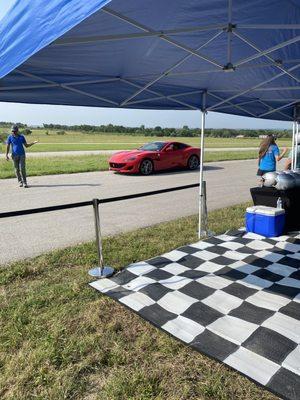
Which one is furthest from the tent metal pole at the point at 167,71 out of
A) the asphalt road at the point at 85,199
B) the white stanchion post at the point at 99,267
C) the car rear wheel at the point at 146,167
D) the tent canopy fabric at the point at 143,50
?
the car rear wheel at the point at 146,167

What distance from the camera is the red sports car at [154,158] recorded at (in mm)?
12586

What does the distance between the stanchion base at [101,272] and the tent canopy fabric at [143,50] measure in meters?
2.11

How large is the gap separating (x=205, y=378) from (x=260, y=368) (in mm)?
407

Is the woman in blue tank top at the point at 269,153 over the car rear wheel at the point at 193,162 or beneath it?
over

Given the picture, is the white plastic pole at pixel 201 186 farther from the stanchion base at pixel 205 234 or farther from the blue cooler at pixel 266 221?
the blue cooler at pixel 266 221

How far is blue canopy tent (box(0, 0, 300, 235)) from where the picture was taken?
2.10 m

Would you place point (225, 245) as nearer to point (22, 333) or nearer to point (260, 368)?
point (260, 368)

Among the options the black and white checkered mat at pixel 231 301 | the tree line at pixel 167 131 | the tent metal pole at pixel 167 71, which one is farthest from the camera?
the tree line at pixel 167 131

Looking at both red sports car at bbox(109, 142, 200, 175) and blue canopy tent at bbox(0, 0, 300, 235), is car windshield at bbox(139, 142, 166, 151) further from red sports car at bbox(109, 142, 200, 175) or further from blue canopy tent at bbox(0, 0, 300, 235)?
blue canopy tent at bbox(0, 0, 300, 235)

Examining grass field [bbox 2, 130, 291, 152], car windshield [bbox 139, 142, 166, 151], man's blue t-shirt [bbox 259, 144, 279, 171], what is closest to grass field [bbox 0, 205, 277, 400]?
man's blue t-shirt [bbox 259, 144, 279, 171]

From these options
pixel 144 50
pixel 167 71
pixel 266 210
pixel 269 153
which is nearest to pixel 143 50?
pixel 144 50

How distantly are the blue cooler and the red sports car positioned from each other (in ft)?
24.3

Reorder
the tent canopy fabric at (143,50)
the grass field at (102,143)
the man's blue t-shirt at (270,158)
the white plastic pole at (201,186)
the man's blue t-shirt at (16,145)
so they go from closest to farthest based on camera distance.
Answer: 1. the tent canopy fabric at (143,50)
2. the white plastic pole at (201,186)
3. the man's blue t-shirt at (270,158)
4. the man's blue t-shirt at (16,145)
5. the grass field at (102,143)

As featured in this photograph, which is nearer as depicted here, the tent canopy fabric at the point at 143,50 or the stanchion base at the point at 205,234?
the tent canopy fabric at the point at 143,50
